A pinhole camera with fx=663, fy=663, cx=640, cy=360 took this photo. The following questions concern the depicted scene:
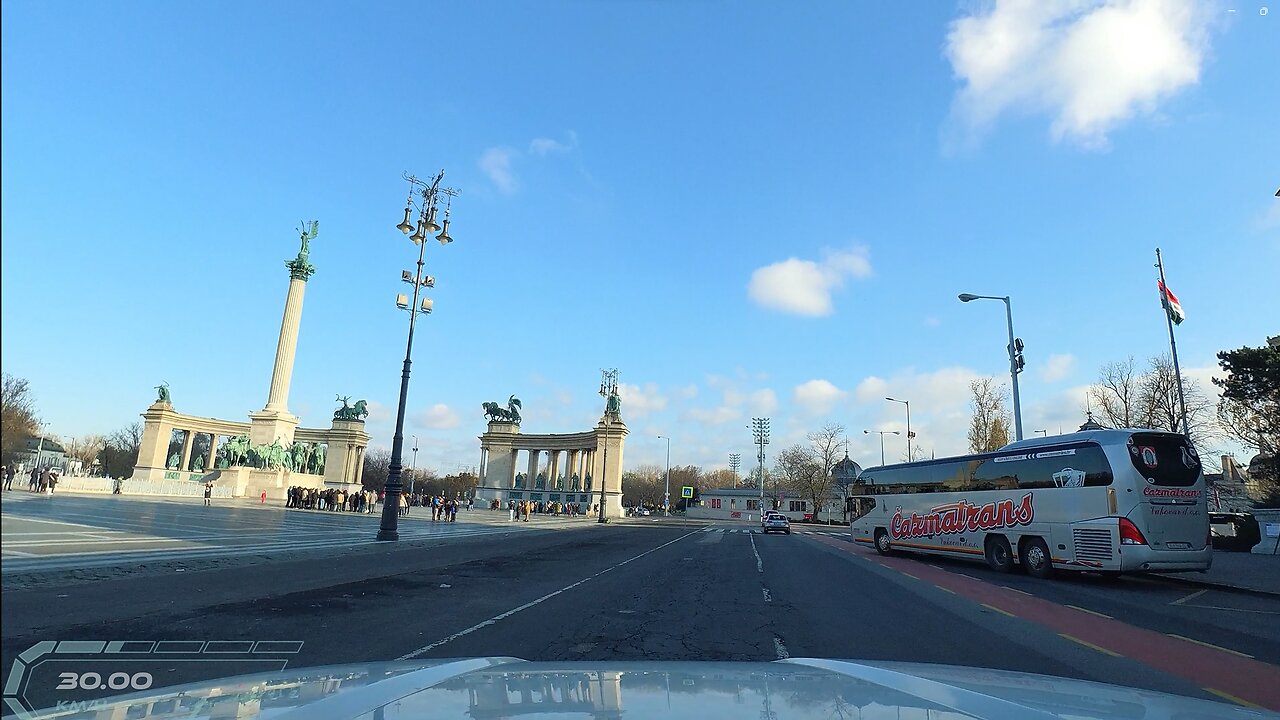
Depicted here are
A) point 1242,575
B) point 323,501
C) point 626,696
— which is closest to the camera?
point 626,696

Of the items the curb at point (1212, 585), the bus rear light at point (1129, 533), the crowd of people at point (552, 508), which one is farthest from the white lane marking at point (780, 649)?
the crowd of people at point (552, 508)

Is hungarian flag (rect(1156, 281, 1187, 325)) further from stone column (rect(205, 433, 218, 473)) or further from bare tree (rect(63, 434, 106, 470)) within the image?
stone column (rect(205, 433, 218, 473))

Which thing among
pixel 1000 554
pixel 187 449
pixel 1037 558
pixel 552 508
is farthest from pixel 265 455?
pixel 1037 558

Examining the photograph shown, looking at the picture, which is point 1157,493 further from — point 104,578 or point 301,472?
point 301,472

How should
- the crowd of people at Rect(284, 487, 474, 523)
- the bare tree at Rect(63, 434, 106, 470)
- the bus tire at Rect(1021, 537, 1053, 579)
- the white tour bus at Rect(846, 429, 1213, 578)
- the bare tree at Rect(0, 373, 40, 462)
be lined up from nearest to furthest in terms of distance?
1. the bare tree at Rect(0, 373, 40, 462)
2. the bare tree at Rect(63, 434, 106, 470)
3. the white tour bus at Rect(846, 429, 1213, 578)
4. the bus tire at Rect(1021, 537, 1053, 579)
5. the crowd of people at Rect(284, 487, 474, 523)

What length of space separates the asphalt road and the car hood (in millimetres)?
1051

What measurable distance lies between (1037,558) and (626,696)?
1796 centimetres

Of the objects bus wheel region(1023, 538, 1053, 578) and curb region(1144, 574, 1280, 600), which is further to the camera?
bus wheel region(1023, 538, 1053, 578)

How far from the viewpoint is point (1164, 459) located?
1527cm

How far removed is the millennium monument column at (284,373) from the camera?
50000 mm

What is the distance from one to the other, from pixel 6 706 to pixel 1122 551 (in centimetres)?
1826

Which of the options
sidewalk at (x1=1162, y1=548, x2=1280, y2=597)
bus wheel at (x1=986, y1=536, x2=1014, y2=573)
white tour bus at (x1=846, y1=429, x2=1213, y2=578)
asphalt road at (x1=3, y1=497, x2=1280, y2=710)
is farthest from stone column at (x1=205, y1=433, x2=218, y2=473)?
sidewalk at (x1=1162, y1=548, x2=1280, y2=597)

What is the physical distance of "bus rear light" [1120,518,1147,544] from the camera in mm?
14703

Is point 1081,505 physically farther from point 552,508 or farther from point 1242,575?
point 552,508
